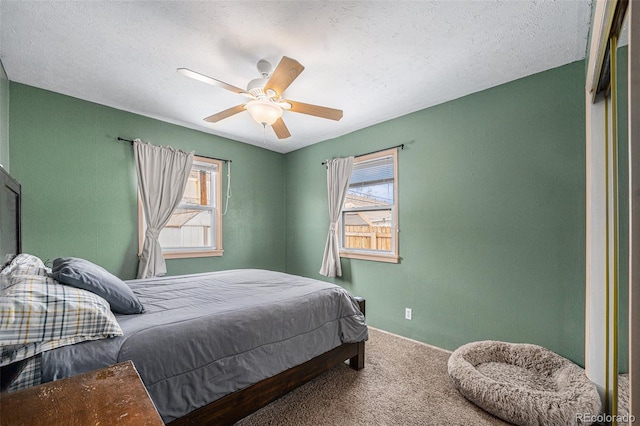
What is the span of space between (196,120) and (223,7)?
6.33 feet

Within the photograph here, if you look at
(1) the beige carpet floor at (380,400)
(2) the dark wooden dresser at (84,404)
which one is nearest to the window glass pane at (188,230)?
(1) the beige carpet floor at (380,400)

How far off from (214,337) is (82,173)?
2.46 meters

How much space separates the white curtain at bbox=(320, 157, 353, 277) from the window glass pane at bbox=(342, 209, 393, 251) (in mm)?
164

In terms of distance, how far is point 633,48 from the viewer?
2.43 ft

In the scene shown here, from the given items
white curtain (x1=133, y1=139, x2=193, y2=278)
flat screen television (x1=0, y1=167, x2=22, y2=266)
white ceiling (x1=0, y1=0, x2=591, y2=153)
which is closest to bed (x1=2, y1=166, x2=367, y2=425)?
flat screen television (x1=0, y1=167, x2=22, y2=266)

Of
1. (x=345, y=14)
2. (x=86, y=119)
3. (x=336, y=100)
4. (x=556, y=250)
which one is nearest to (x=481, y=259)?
(x=556, y=250)

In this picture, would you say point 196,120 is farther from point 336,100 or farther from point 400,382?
point 400,382

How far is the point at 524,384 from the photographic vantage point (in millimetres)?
1956

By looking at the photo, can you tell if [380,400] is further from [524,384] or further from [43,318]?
[43,318]

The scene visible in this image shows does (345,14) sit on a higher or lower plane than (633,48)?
higher

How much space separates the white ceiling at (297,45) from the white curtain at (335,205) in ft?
3.36

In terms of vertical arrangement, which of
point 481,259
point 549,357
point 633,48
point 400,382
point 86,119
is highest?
point 86,119

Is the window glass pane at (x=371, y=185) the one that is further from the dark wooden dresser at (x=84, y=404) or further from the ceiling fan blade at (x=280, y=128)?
the dark wooden dresser at (x=84, y=404)

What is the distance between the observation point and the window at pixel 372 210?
3308 millimetres
